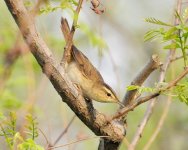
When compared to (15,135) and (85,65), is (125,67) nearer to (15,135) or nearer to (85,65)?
(85,65)

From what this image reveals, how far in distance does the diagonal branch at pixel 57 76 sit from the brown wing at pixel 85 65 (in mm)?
564

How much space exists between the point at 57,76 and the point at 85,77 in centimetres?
96

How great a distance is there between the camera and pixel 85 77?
12.2 ft

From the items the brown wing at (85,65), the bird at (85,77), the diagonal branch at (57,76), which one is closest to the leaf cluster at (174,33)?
the diagonal branch at (57,76)

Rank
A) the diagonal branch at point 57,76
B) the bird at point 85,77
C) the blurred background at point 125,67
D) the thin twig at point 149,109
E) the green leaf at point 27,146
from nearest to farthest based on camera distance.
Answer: the diagonal branch at point 57,76
the green leaf at point 27,146
the thin twig at point 149,109
the bird at point 85,77
the blurred background at point 125,67

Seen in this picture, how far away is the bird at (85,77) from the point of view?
11.4ft

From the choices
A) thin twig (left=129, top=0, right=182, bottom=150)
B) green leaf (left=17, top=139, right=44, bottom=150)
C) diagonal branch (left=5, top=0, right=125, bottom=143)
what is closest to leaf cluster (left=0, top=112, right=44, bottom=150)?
green leaf (left=17, top=139, right=44, bottom=150)

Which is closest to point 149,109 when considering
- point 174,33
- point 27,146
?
point 174,33

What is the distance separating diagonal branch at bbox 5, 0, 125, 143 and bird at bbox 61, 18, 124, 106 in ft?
0.88

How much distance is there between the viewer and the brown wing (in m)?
3.56

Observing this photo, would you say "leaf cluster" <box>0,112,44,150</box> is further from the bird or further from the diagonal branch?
the bird

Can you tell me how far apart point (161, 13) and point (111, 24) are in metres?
1.07

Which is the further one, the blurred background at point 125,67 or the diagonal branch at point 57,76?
→ the blurred background at point 125,67

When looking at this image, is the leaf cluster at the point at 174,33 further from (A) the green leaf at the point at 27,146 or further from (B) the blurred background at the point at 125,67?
(B) the blurred background at the point at 125,67
